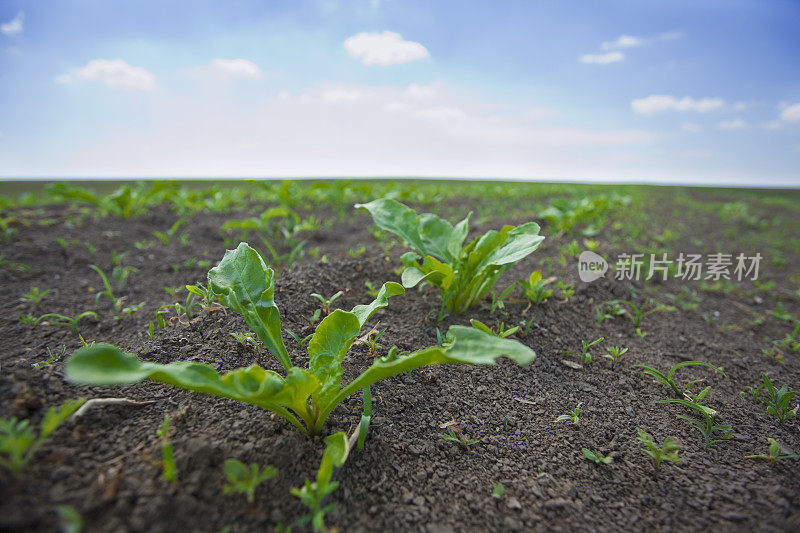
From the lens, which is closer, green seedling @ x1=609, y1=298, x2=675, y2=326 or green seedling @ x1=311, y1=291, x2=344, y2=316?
green seedling @ x1=311, y1=291, x2=344, y2=316

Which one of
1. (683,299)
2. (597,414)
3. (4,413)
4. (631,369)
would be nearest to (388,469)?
(597,414)

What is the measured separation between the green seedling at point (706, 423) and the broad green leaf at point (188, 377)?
55.2 inches

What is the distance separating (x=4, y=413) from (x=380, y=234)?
2.59 metres

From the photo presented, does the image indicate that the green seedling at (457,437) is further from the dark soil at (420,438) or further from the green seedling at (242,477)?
the green seedling at (242,477)

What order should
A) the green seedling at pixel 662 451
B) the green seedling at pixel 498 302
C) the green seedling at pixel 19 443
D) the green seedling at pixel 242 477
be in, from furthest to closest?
1. the green seedling at pixel 498 302
2. the green seedling at pixel 662 451
3. the green seedling at pixel 242 477
4. the green seedling at pixel 19 443

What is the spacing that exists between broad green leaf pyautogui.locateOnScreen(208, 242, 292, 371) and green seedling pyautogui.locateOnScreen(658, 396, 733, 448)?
1.49 metres

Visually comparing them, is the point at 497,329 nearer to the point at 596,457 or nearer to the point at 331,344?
the point at 596,457

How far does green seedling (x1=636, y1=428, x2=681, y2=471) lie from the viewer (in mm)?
1341

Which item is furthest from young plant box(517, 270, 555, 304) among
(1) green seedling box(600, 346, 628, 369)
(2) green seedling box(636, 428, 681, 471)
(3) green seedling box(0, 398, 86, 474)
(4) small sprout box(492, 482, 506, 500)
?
(3) green seedling box(0, 398, 86, 474)

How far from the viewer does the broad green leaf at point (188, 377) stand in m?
Result: 0.94

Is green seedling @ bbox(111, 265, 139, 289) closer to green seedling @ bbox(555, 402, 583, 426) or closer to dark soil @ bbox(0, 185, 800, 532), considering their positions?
dark soil @ bbox(0, 185, 800, 532)

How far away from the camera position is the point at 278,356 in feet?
4.52

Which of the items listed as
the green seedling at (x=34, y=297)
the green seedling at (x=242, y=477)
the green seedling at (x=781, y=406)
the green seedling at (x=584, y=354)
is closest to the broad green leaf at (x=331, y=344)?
the green seedling at (x=242, y=477)

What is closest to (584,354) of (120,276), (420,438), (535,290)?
(535,290)
